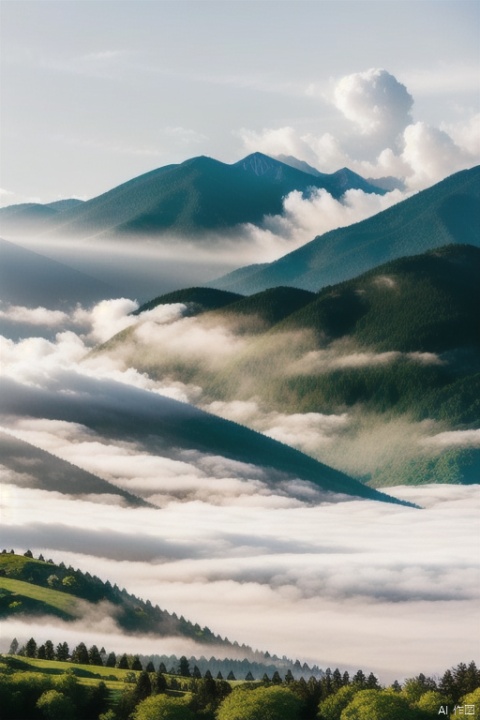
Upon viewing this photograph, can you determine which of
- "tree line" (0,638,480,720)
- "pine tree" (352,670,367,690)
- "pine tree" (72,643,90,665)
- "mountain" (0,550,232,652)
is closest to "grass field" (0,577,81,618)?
"mountain" (0,550,232,652)

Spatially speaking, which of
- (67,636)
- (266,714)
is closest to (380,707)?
(266,714)

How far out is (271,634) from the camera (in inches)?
7584

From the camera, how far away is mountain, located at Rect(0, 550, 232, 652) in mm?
171875

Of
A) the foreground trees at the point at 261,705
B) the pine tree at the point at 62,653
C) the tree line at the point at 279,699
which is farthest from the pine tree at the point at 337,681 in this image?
the pine tree at the point at 62,653

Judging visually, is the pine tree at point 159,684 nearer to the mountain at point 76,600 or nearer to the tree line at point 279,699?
the tree line at point 279,699

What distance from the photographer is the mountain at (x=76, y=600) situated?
171875 mm

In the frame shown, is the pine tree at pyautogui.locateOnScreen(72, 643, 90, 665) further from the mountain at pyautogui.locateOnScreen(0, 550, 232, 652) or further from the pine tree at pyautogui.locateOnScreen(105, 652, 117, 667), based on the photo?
the mountain at pyautogui.locateOnScreen(0, 550, 232, 652)

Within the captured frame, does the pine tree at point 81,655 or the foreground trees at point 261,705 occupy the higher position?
the pine tree at point 81,655

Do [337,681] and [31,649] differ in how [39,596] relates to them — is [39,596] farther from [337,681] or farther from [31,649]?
[337,681]

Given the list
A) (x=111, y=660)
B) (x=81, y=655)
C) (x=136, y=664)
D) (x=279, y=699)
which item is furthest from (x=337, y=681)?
(x=81, y=655)

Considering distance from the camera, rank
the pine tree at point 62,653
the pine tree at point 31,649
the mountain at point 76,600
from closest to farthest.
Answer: the pine tree at point 62,653 < the pine tree at point 31,649 < the mountain at point 76,600

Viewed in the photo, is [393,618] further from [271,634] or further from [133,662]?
[133,662]

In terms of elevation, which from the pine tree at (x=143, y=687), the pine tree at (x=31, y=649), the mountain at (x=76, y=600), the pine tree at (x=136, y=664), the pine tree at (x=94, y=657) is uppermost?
the mountain at (x=76, y=600)

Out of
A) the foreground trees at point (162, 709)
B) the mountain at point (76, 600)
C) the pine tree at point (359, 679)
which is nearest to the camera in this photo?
the foreground trees at point (162, 709)
